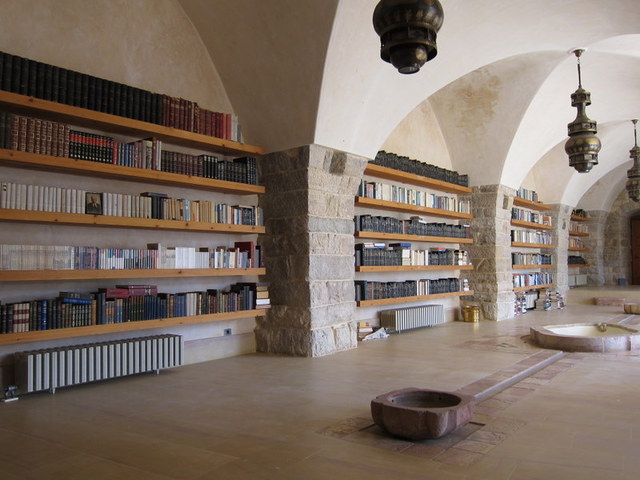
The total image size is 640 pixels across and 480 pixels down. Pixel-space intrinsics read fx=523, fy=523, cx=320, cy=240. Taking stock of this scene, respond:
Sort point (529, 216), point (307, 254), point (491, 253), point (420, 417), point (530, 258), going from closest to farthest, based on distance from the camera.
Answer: point (420, 417)
point (307, 254)
point (491, 253)
point (530, 258)
point (529, 216)

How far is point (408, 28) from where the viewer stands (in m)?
2.65

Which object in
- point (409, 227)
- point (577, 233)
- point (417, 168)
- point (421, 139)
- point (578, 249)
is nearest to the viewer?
point (409, 227)

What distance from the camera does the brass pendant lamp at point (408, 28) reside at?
2598mm

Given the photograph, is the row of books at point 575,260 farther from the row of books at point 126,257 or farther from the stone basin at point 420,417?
the stone basin at point 420,417

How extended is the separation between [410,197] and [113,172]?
4735mm

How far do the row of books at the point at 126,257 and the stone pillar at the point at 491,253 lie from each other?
17.9 ft

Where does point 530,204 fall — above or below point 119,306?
above

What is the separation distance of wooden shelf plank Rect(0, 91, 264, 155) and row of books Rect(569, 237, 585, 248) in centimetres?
1280

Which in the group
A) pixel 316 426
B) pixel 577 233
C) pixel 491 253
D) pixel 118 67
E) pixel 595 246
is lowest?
pixel 316 426

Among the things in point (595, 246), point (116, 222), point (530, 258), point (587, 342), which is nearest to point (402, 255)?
point (587, 342)

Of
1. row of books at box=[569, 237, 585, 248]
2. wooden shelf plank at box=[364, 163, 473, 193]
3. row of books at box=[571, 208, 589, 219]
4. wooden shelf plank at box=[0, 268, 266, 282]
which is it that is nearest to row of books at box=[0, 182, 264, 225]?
wooden shelf plank at box=[0, 268, 266, 282]

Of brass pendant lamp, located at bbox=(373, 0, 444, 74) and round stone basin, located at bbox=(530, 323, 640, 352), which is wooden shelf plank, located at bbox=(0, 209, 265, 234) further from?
round stone basin, located at bbox=(530, 323, 640, 352)

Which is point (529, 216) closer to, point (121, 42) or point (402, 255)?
point (402, 255)

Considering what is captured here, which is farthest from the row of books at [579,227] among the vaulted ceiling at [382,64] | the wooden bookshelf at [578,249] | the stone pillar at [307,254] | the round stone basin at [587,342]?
the stone pillar at [307,254]
